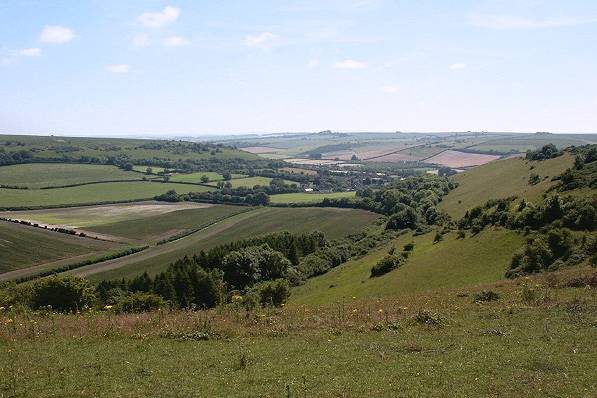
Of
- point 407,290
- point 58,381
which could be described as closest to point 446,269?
point 407,290

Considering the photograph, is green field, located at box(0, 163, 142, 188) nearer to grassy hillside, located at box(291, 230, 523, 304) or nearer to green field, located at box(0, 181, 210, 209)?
green field, located at box(0, 181, 210, 209)

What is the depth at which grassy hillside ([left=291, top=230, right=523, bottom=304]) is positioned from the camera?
4684 cm

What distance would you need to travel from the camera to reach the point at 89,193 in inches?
6304

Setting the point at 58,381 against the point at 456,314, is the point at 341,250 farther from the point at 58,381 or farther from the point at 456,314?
the point at 58,381

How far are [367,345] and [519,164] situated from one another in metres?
116

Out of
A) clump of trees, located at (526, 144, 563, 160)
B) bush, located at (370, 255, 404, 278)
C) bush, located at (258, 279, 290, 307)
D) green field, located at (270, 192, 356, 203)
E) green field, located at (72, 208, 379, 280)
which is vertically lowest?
green field, located at (72, 208, 379, 280)

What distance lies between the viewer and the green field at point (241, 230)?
8331cm

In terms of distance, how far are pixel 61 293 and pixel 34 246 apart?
5012 cm

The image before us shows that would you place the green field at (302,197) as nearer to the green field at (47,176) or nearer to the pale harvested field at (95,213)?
the pale harvested field at (95,213)

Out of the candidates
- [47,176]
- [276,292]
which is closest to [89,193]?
[47,176]

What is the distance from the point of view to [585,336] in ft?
59.2

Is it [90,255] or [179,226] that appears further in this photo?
[179,226]

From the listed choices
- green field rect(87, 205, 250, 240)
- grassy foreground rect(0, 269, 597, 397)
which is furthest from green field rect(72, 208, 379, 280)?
grassy foreground rect(0, 269, 597, 397)

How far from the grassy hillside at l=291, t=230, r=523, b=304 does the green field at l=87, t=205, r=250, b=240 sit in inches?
2354
